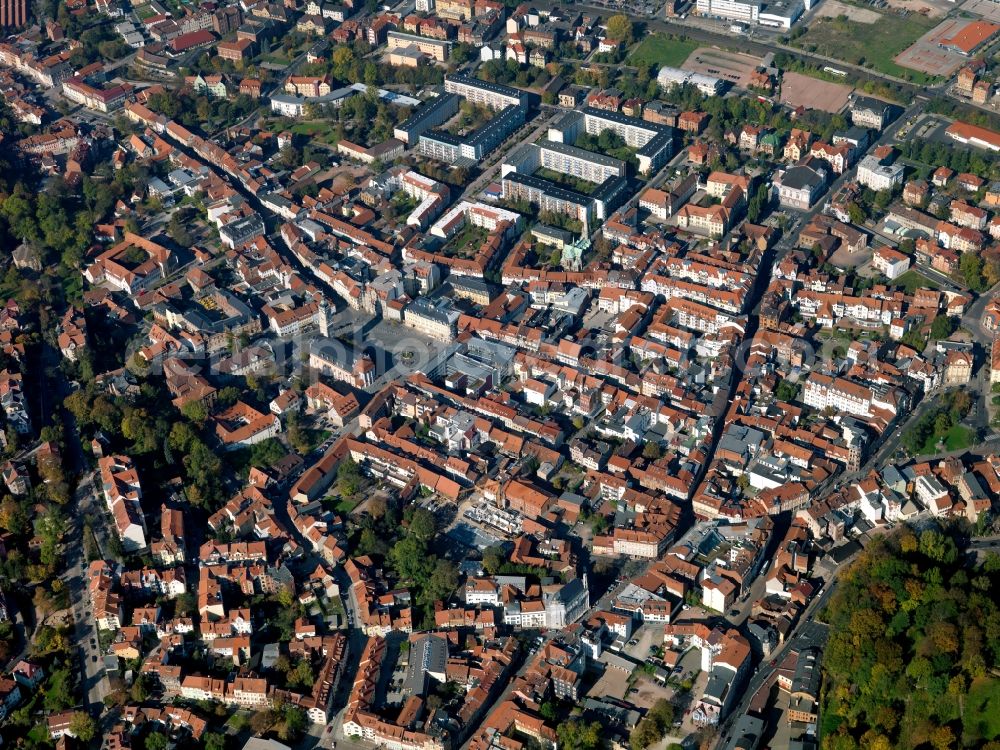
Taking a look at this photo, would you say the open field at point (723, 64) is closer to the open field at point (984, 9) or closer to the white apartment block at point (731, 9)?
the white apartment block at point (731, 9)

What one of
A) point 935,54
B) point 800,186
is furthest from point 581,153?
point 935,54

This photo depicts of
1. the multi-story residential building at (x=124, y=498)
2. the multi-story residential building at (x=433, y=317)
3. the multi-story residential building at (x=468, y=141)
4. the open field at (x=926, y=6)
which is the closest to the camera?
the multi-story residential building at (x=124, y=498)

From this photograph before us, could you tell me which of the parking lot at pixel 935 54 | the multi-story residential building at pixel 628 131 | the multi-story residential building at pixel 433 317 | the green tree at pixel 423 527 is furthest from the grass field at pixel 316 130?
the parking lot at pixel 935 54

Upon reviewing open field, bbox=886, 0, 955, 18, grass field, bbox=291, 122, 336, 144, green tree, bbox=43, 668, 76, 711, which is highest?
open field, bbox=886, 0, 955, 18

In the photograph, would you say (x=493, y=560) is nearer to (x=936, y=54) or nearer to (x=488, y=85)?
(x=488, y=85)

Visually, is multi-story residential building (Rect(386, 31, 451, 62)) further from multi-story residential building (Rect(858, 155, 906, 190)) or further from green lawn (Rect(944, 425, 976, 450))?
green lawn (Rect(944, 425, 976, 450))

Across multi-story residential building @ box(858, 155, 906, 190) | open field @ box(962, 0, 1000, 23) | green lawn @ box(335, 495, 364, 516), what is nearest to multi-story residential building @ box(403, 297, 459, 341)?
green lawn @ box(335, 495, 364, 516)

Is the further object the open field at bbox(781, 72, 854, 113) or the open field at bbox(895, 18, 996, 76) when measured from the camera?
the open field at bbox(895, 18, 996, 76)

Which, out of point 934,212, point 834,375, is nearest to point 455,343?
point 834,375
